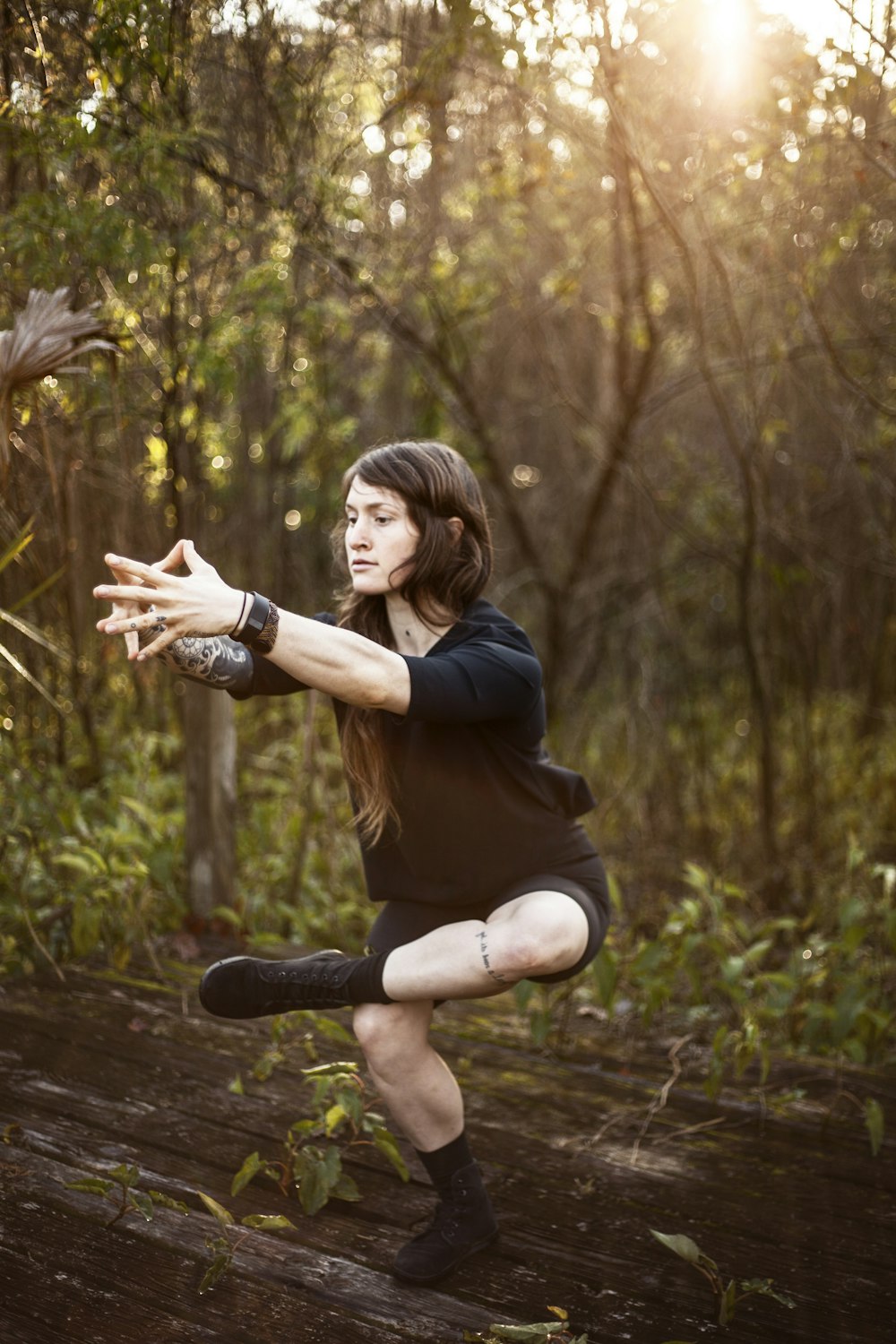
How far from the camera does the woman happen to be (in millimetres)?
2027

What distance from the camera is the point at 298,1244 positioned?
80.8 inches

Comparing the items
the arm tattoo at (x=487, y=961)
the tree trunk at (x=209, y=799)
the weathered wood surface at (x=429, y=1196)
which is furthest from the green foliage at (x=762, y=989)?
the tree trunk at (x=209, y=799)

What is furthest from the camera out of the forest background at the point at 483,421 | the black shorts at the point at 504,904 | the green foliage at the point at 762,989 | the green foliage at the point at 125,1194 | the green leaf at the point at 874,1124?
the forest background at the point at 483,421

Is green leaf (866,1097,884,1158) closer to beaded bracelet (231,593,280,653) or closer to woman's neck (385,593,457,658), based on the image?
woman's neck (385,593,457,658)

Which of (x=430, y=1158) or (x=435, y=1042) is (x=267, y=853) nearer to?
(x=435, y=1042)

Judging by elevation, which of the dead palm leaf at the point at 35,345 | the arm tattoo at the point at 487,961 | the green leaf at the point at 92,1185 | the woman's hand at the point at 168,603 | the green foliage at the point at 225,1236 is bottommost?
the green foliage at the point at 225,1236

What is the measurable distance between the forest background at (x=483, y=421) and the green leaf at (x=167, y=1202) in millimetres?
980

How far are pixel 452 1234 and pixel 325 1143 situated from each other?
0.51m

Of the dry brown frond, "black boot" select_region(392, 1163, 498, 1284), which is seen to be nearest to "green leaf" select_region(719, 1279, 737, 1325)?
"black boot" select_region(392, 1163, 498, 1284)

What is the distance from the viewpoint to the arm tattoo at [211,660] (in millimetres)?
2033

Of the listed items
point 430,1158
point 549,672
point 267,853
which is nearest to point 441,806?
point 430,1158

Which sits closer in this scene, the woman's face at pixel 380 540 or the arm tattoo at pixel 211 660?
the arm tattoo at pixel 211 660

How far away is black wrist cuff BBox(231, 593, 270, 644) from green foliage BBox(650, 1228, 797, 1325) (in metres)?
1.15

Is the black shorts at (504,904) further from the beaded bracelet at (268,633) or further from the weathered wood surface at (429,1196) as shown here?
the beaded bracelet at (268,633)
